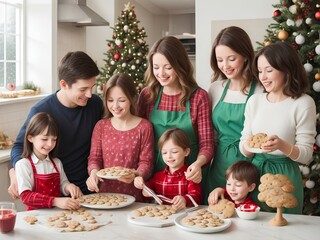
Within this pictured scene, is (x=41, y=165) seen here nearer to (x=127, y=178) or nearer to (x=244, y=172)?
(x=127, y=178)

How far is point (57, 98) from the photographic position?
98.7 inches

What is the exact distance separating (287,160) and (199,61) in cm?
398

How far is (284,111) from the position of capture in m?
2.12

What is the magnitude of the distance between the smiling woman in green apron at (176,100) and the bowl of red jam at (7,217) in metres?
0.89

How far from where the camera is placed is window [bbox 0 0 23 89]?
490cm

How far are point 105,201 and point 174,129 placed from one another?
1.68 ft

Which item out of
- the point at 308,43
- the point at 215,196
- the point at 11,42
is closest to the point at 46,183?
the point at 215,196

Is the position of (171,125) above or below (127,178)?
above

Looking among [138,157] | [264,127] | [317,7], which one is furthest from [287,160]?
[317,7]

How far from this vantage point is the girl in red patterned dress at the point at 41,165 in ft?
7.06

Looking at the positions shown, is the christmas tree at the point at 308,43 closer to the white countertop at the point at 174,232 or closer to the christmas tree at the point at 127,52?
the christmas tree at the point at 127,52

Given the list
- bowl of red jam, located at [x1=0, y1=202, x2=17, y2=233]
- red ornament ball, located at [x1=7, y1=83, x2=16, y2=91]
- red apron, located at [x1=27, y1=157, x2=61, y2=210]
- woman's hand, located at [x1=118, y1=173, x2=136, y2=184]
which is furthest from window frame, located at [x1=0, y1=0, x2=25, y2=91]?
bowl of red jam, located at [x1=0, y1=202, x2=17, y2=233]

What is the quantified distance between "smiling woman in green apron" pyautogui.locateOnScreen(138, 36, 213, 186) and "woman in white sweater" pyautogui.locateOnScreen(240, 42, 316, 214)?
10.8 inches

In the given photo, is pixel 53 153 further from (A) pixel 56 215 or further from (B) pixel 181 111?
(B) pixel 181 111
